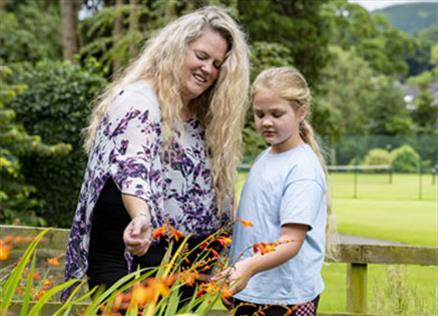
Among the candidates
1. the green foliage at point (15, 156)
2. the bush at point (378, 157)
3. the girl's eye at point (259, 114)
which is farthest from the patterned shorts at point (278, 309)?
the bush at point (378, 157)

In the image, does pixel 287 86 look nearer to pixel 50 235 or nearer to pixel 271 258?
pixel 271 258

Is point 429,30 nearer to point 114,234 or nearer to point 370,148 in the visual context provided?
point 370,148

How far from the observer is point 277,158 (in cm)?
227

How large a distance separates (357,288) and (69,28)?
12.3m

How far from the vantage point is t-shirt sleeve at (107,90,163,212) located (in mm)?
2047

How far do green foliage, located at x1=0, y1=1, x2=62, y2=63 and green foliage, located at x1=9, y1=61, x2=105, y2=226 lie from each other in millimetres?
7198

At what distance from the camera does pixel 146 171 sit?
2.08m

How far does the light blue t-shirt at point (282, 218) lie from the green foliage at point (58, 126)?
6884 millimetres

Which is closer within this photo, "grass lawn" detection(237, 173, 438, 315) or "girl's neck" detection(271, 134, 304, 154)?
"girl's neck" detection(271, 134, 304, 154)

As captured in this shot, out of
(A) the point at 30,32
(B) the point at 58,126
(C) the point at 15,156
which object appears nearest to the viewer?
(C) the point at 15,156

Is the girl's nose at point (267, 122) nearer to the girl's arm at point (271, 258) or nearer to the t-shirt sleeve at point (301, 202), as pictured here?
the t-shirt sleeve at point (301, 202)

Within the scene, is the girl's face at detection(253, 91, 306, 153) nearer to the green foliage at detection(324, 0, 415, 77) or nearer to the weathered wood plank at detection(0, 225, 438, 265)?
the weathered wood plank at detection(0, 225, 438, 265)

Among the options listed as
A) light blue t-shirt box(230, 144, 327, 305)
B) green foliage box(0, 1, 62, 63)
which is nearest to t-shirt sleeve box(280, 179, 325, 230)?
light blue t-shirt box(230, 144, 327, 305)

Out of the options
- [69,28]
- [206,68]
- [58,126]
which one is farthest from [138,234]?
[69,28]
